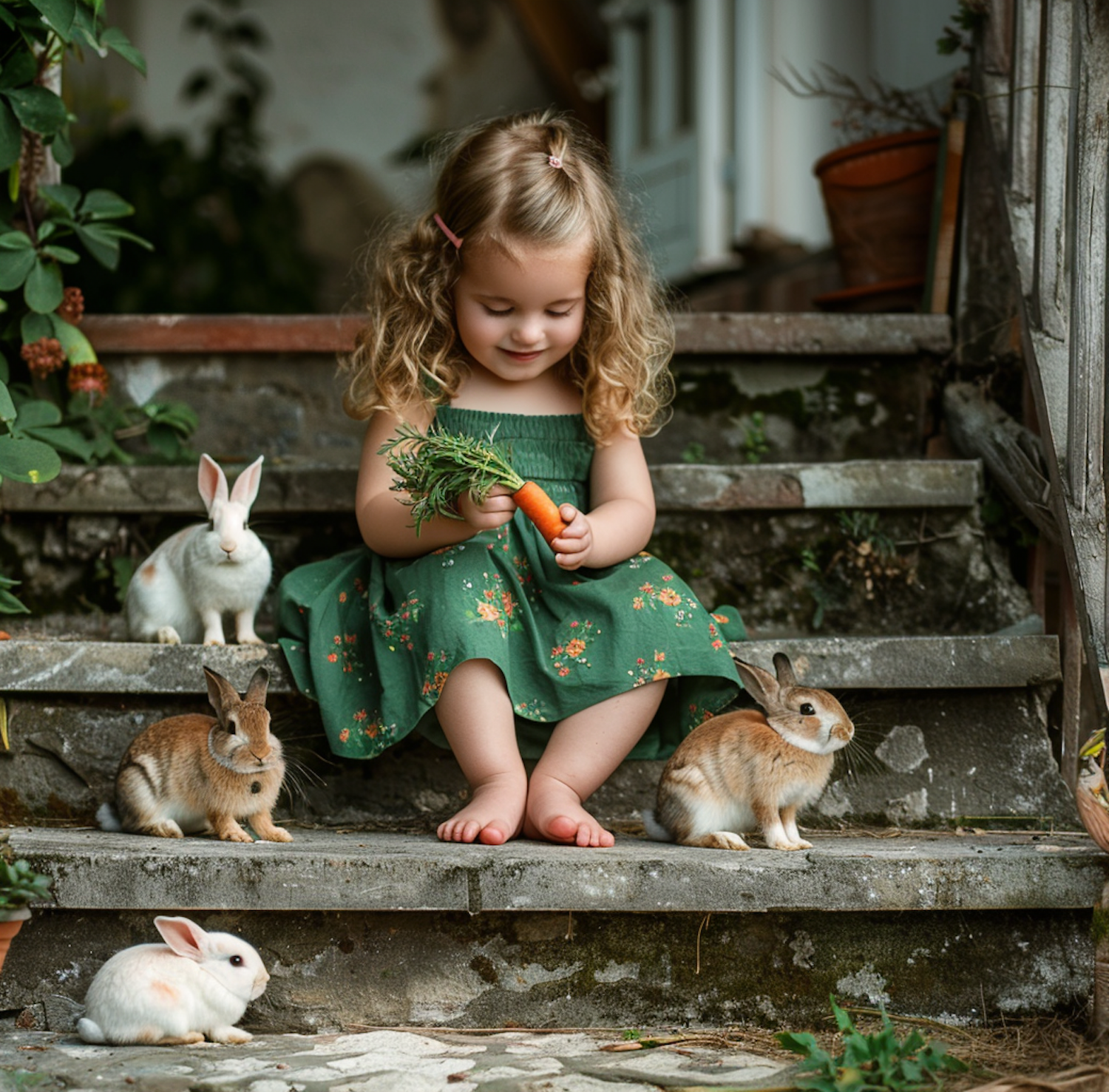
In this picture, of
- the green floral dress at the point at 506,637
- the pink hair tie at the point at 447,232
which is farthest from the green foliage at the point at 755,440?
the pink hair tie at the point at 447,232

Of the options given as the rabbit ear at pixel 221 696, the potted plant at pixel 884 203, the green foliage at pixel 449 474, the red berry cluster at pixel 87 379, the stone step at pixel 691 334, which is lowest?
the rabbit ear at pixel 221 696

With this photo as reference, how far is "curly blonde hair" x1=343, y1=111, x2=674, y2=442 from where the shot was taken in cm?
265

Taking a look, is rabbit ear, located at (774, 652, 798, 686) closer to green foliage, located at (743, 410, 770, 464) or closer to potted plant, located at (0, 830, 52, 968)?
green foliage, located at (743, 410, 770, 464)

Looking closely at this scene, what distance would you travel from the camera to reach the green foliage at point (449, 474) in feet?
7.53

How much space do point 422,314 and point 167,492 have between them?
0.72 meters

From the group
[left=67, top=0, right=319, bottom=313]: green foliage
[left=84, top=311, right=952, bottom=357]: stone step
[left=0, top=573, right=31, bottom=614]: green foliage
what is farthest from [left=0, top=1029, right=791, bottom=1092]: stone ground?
[left=67, top=0, right=319, bottom=313]: green foliage

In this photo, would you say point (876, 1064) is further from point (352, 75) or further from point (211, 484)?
point (352, 75)

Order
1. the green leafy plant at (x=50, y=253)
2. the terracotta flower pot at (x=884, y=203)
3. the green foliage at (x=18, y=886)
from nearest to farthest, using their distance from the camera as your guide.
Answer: the green foliage at (x=18, y=886), the green leafy plant at (x=50, y=253), the terracotta flower pot at (x=884, y=203)

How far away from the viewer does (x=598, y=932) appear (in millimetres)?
2039

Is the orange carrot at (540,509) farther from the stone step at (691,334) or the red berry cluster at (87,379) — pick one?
the red berry cluster at (87,379)

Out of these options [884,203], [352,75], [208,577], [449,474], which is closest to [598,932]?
[449,474]

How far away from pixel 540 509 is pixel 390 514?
37 centimetres

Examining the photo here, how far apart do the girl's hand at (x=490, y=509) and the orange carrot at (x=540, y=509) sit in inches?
0.8

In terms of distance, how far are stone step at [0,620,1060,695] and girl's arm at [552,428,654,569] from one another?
1.30ft
